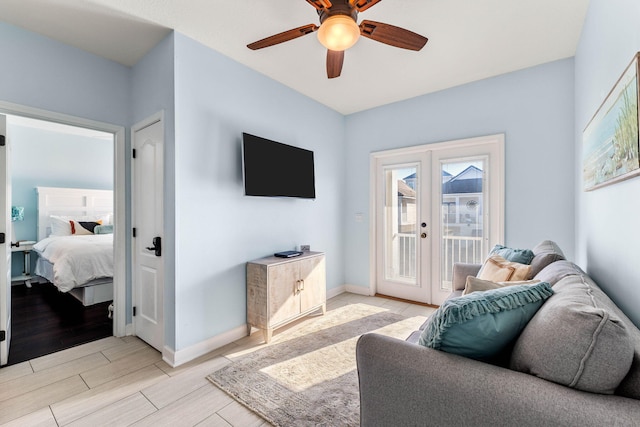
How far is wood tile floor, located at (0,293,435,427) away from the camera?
166 centimetres

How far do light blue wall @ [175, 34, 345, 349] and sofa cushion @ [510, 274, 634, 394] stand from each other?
2.25 metres

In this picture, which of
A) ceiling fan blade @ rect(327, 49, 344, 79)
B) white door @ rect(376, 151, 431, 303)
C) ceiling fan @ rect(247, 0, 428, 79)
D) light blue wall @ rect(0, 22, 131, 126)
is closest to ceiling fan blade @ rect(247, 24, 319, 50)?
ceiling fan @ rect(247, 0, 428, 79)

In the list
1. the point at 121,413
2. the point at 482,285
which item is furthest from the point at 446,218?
the point at 121,413

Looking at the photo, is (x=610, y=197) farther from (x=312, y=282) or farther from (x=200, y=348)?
(x=200, y=348)

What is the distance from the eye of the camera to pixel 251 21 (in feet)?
7.13

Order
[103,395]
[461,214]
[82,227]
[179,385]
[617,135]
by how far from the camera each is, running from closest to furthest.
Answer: [617,135]
[103,395]
[179,385]
[461,214]
[82,227]

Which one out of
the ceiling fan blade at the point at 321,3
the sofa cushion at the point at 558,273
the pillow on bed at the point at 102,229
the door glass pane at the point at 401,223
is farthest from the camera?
the pillow on bed at the point at 102,229

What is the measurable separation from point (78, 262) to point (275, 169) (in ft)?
9.29

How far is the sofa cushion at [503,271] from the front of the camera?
172 centimetres

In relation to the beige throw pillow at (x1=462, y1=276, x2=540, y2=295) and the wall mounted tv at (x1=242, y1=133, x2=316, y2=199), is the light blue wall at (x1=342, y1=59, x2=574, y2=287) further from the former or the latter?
the beige throw pillow at (x1=462, y1=276, x2=540, y2=295)

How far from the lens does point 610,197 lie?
1.52 metres

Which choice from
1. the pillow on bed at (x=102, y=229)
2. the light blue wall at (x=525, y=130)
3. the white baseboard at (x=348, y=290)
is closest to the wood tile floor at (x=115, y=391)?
the white baseboard at (x=348, y=290)

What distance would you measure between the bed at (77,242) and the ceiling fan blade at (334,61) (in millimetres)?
3685

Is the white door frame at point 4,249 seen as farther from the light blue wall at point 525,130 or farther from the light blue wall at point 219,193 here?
the light blue wall at point 525,130
